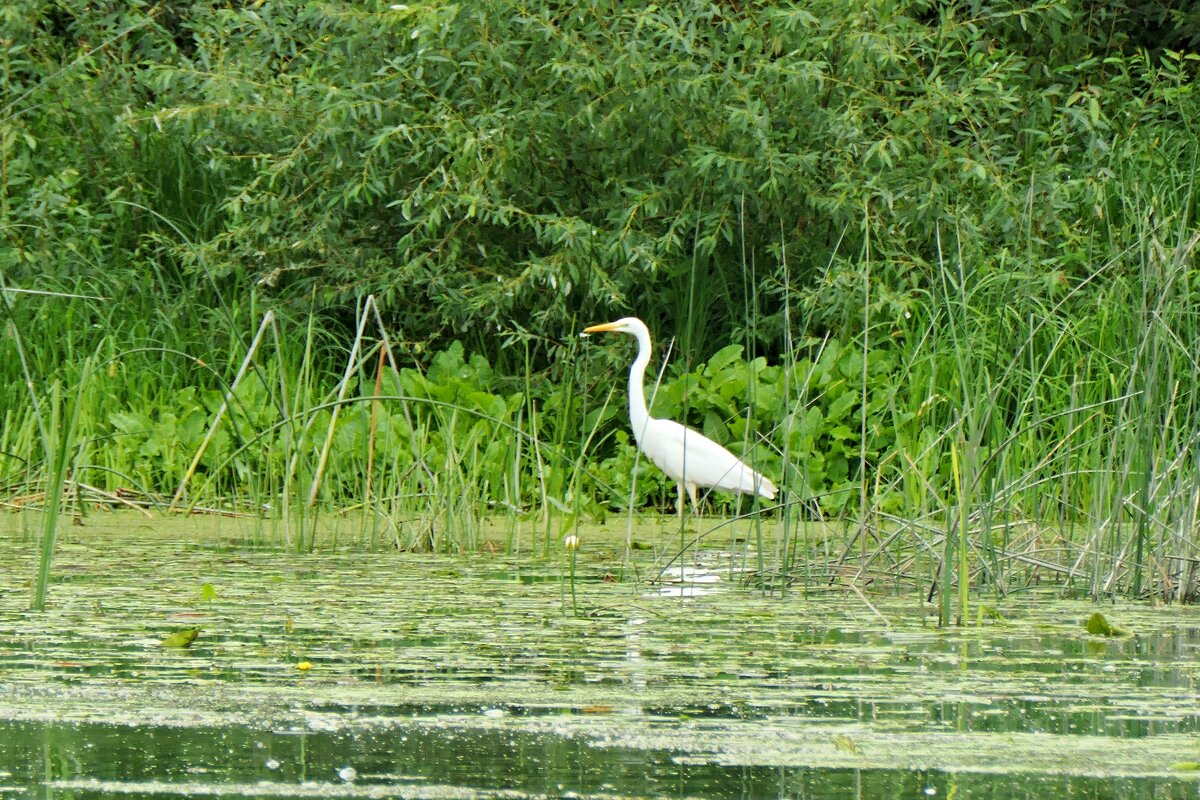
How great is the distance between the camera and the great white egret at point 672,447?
711 cm

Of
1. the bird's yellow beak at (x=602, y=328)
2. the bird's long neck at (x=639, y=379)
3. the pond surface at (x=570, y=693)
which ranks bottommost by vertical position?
the pond surface at (x=570, y=693)

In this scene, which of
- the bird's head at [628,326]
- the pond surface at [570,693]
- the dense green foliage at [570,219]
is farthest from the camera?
the bird's head at [628,326]

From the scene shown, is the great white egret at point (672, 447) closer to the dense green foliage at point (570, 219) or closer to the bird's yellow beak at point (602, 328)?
the bird's yellow beak at point (602, 328)

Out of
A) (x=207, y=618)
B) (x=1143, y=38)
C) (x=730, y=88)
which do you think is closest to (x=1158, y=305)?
(x=207, y=618)

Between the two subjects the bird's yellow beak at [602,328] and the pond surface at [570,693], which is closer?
the pond surface at [570,693]

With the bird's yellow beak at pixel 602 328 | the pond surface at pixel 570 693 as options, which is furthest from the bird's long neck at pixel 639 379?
the pond surface at pixel 570 693

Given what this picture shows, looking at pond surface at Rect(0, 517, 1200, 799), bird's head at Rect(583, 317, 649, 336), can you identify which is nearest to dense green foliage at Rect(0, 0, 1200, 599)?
bird's head at Rect(583, 317, 649, 336)

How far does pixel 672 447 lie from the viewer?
701 cm

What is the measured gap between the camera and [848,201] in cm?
757

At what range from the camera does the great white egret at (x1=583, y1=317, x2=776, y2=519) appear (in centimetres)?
711

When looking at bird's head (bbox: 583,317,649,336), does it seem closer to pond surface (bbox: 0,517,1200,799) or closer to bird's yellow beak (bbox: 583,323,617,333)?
bird's yellow beak (bbox: 583,323,617,333)

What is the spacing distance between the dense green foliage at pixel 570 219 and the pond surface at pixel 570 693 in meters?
2.71

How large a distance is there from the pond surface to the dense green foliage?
8.89 ft

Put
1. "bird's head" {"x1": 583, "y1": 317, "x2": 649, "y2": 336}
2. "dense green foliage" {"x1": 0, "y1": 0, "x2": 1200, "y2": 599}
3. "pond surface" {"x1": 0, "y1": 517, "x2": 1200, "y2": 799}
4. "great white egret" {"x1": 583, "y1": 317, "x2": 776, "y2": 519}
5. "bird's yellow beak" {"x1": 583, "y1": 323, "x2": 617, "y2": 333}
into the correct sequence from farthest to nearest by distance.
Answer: "bird's head" {"x1": 583, "y1": 317, "x2": 649, "y2": 336}, "bird's yellow beak" {"x1": 583, "y1": 323, "x2": 617, "y2": 333}, "dense green foliage" {"x1": 0, "y1": 0, "x2": 1200, "y2": 599}, "great white egret" {"x1": 583, "y1": 317, "x2": 776, "y2": 519}, "pond surface" {"x1": 0, "y1": 517, "x2": 1200, "y2": 799}
